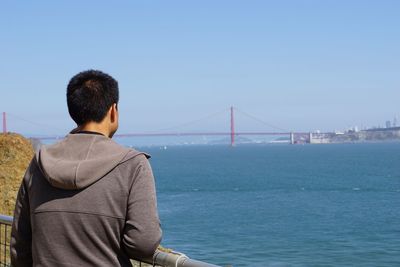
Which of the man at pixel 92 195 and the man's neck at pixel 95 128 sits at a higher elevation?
the man's neck at pixel 95 128

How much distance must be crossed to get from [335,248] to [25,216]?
2632 cm

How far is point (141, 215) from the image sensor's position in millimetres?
2012

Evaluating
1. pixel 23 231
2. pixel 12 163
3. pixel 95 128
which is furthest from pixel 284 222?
pixel 95 128

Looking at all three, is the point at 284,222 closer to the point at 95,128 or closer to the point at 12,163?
the point at 12,163

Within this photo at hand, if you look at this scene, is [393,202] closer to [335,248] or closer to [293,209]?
[293,209]

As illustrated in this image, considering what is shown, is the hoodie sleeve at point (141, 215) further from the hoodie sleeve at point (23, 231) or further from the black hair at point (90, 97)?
the hoodie sleeve at point (23, 231)

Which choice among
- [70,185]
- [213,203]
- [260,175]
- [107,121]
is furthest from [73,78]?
[260,175]

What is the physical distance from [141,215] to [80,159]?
258 mm

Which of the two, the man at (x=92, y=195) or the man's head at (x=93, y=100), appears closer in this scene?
the man at (x=92, y=195)

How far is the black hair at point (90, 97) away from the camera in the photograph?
2.14 metres

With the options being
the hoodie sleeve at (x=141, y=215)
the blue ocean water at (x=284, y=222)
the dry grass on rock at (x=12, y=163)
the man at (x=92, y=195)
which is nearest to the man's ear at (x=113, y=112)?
the man at (x=92, y=195)

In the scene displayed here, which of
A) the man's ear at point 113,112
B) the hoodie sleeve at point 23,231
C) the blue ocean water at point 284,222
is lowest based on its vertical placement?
the blue ocean water at point 284,222

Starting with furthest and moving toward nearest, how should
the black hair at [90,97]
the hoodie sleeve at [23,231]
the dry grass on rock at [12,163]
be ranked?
the dry grass on rock at [12,163]
the hoodie sleeve at [23,231]
the black hair at [90,97]

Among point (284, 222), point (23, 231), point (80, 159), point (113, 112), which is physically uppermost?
point (113, 112)
